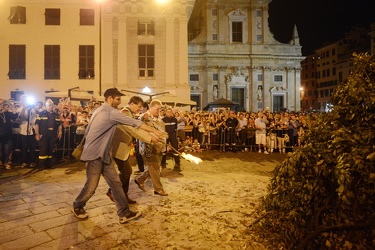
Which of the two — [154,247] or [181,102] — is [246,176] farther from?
[181,102]

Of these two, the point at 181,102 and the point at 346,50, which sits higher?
the point at 346,50

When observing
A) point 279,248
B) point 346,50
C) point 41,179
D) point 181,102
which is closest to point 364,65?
point 279,248

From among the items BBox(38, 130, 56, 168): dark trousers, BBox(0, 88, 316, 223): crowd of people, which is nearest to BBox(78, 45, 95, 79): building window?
BBox(0, 88, 316, 223): crowd of people

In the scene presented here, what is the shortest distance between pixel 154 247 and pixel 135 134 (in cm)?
194

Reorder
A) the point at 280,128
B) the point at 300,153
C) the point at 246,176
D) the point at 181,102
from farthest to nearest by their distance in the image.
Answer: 1. the point at 181,102
2. the point at 280,128
3. the point at 246,176
4. the point at 300,153

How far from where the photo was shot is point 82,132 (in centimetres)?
1148

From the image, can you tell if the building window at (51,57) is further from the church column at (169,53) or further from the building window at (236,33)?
the building window at (236,33)

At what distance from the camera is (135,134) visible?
5.40 meters

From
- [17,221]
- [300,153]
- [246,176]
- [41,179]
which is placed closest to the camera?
[300,153]

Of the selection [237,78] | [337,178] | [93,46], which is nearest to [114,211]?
[337,178]

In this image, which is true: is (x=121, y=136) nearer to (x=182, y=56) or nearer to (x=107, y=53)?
(x=182, y=56)

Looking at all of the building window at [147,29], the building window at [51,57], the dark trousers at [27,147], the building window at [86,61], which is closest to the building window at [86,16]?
the building window at [86,61]

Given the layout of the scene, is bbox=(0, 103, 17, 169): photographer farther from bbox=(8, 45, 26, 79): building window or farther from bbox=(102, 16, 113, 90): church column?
bbox=(8, 45, 26, 79): building window

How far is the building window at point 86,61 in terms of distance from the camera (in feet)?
80.6
